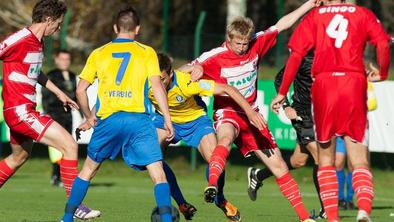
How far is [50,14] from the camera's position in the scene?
1189cm

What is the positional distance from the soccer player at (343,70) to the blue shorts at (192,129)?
2527 millimetres

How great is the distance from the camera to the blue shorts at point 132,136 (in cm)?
1035

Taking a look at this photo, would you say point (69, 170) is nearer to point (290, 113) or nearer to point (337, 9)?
point (290, 113)

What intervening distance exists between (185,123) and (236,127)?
691mm

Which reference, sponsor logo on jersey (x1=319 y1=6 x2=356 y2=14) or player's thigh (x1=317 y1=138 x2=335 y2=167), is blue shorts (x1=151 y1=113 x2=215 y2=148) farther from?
sponsor logo on jersey (x1=319 y1=6 x2=356 y2=14)

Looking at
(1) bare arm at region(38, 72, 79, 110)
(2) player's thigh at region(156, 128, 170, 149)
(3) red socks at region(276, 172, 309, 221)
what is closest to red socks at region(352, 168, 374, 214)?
(3) red socks at region(276, 172, 309, 221)

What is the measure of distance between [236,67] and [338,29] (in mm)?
2431

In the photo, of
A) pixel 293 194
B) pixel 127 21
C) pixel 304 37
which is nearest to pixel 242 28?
pixel 293 194

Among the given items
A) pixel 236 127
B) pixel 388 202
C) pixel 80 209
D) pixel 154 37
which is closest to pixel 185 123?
pixel 236 127

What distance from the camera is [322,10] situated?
10305 millimetres

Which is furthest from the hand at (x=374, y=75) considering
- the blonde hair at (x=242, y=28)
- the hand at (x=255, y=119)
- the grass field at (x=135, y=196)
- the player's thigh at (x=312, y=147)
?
the player's thigh at (x=312, y=147)

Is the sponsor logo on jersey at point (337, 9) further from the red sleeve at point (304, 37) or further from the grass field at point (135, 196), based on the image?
the grass field at point (135, 196)

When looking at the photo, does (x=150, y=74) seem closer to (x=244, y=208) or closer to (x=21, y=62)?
(x=21, y=62)

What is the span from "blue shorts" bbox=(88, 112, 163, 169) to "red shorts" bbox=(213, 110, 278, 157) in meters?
2.11
